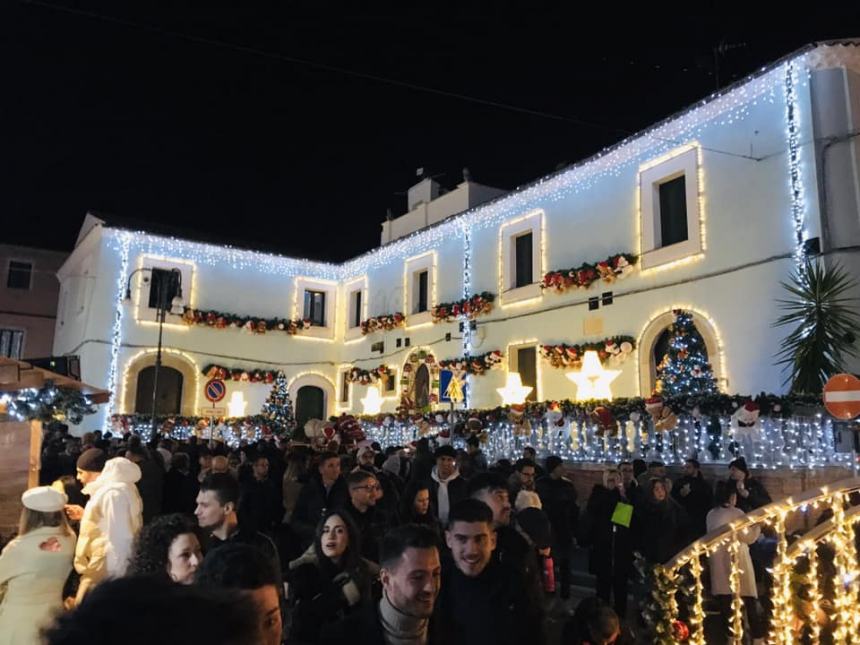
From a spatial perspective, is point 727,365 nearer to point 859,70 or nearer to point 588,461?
point 588,461

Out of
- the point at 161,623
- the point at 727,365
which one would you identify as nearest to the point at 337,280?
the point at 727,365

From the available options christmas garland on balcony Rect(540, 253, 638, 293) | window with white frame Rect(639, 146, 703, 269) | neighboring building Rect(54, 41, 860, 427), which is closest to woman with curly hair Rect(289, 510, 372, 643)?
neighboring building Rect(54, 41, 860, 427)

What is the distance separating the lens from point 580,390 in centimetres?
1680

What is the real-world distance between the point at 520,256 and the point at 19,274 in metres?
27.1

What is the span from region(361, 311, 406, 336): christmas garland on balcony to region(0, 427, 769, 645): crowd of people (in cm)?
1584

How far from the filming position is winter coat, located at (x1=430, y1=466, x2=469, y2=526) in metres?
6.95

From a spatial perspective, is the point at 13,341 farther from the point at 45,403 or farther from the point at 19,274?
the point at 45,403

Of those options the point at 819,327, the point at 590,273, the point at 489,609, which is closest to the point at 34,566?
the point at 489,609

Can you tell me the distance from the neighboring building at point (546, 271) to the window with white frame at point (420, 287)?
7 cm

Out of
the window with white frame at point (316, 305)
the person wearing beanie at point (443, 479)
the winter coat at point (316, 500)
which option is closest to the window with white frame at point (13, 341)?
the window with white frame at point (316, 305)

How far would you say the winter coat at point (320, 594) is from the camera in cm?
350

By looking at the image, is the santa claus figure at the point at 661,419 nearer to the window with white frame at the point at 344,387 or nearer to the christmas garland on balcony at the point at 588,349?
the christmas garland on balcony at the point at 588,349

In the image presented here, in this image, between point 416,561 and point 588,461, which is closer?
point 416,561

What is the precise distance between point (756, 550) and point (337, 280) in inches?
885
